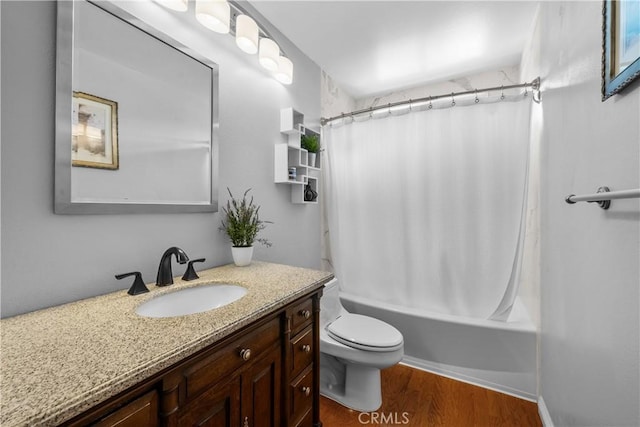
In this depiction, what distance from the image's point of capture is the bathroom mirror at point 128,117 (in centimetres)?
91

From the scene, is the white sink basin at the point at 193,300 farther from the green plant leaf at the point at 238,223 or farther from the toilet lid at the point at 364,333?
the toilet lid at the point at 364,333

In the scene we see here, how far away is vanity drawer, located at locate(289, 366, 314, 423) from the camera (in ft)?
3.68

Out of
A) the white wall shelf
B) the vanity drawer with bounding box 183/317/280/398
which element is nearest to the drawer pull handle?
the vanity drawer with bounding box 183/317/280/398

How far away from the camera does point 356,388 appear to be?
65.4 inches

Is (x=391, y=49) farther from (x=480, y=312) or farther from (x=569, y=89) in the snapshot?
(x=480, y=312)

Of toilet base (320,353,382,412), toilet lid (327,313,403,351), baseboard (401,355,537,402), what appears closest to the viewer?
toilet lid (327,313,403,351)

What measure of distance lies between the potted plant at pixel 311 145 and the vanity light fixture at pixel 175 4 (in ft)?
3.34

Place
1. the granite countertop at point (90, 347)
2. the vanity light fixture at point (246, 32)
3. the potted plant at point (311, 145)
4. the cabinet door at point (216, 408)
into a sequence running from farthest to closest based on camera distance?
the potted plant at point (311, 145) → the vanity light fixture at point (246, 32) → the cabinet door at point (216, 408) → the granite countertop at point (90, 347)

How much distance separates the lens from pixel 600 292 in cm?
91

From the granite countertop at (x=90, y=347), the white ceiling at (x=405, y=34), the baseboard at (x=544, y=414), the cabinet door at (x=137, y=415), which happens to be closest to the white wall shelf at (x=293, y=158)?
the white ceiling at (x=405, y=34)

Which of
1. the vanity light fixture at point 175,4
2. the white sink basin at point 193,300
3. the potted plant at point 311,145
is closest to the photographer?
the white sink basin at point 193,300

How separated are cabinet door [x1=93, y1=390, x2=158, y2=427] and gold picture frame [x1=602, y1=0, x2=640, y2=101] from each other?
1.40m

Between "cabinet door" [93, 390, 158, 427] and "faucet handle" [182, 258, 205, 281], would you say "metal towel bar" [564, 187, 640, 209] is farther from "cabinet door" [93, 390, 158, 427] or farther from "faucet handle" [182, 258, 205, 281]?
"faucet handle" [182, 258, 205, 281]

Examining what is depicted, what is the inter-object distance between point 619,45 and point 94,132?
66.6 inches
